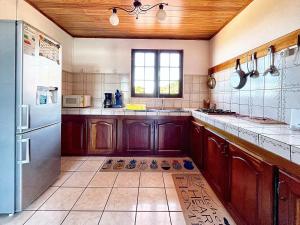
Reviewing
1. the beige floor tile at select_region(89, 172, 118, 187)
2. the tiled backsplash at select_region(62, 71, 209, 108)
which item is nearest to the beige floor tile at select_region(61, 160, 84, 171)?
the beige floor tile at select_region(89, 172, 118, 187)

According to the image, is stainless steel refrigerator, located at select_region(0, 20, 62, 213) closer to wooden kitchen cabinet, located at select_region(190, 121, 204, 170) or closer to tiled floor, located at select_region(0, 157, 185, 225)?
tiled floor, located at select_region(0, 157, 185, 225)

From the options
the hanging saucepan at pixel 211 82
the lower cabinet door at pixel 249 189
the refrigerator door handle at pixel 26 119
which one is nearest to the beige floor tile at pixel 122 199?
the lower cabinet door at pixel 249 189

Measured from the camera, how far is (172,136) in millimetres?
3734

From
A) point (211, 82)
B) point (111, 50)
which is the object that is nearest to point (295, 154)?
point (211, 82)

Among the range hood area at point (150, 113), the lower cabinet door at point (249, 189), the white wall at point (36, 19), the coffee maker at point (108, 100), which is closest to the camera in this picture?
the lower cabinet door at point (249, 189)

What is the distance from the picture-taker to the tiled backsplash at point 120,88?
4.30m

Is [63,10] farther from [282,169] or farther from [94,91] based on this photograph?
[282,169]

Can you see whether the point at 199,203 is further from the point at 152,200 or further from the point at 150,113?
the point at 150,113

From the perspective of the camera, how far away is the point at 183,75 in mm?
4320

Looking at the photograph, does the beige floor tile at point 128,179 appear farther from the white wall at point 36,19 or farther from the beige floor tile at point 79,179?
the white wall at point 36,19

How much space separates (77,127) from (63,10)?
1.74 meters

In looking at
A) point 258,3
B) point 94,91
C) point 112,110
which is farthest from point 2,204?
point 258,3

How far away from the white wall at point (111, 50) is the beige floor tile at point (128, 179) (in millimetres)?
2058

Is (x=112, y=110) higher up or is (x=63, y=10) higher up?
(x=63, y=10)
